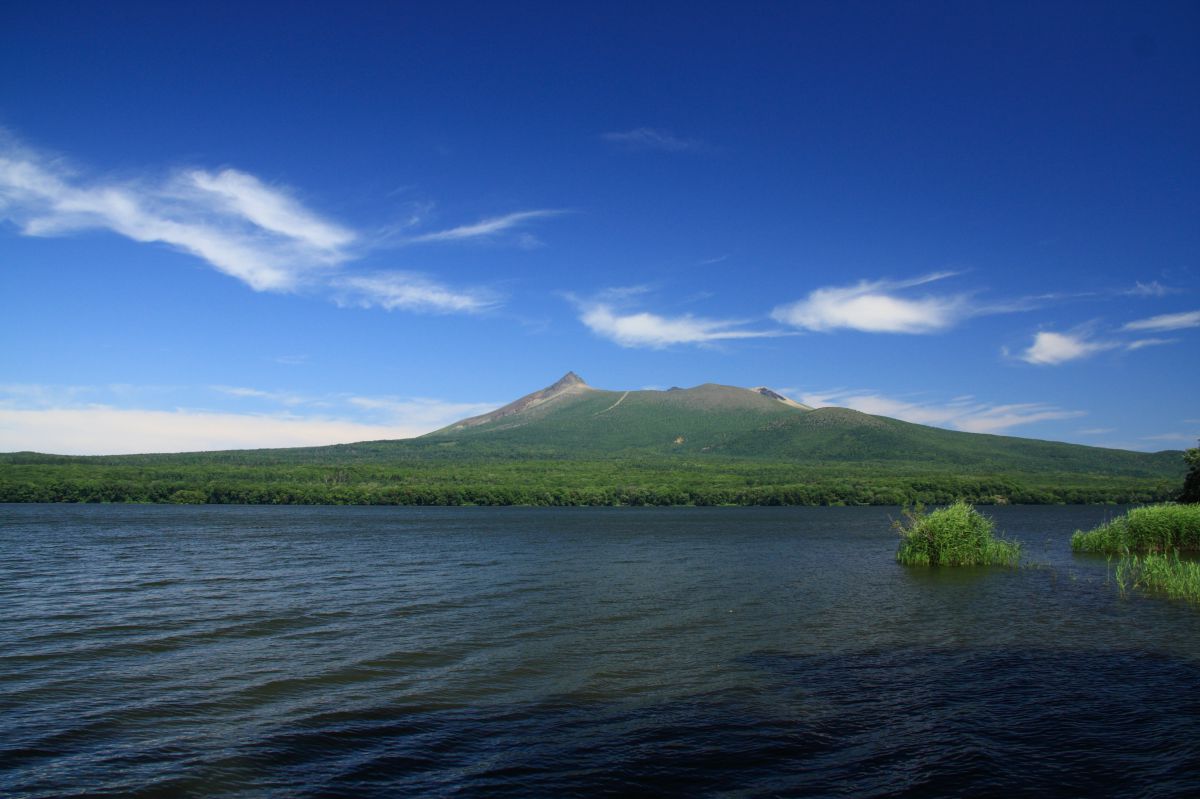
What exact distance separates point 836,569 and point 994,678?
27.1m

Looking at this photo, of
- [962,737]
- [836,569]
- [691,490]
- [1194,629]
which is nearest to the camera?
[962,737]

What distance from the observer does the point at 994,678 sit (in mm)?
18719

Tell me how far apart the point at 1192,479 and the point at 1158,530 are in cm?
1909

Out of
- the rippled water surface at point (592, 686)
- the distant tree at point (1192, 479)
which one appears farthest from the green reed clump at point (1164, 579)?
the distant tree at point (1192, 479)

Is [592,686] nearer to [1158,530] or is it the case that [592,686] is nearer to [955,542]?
[955,542]

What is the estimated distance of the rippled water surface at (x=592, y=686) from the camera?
40.7 feet

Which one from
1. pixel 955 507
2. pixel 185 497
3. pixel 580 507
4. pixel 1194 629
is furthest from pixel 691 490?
pixel 1194 629

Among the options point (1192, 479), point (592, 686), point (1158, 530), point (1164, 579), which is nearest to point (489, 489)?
point (1192, 479)

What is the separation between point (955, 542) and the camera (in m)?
44.3

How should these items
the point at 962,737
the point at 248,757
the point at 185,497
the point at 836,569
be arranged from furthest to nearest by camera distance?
the point at 185,497 < the point at 836,569 < the point at 962,737 < the point at 248,757

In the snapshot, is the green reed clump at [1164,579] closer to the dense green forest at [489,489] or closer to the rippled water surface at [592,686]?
the rippled water surface at [592,686]

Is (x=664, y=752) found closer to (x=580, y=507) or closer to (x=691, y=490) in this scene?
(x=580, y=507)

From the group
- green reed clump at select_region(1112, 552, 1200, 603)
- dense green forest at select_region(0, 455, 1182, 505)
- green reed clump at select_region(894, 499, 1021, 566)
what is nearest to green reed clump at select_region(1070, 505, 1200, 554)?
green reed clump at select_region(1112, 552, 1200, 603)

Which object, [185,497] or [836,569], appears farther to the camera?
[185,497]
